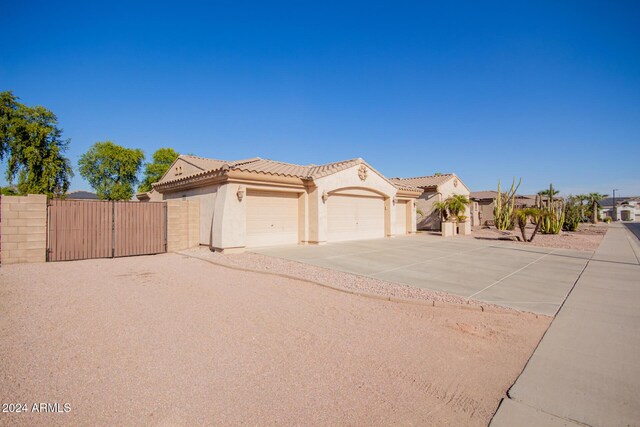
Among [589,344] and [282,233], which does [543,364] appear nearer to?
[589,344]

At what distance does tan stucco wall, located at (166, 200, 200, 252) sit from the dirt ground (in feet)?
20.6

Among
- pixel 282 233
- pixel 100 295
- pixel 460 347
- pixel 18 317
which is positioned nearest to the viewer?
pixel 460 347

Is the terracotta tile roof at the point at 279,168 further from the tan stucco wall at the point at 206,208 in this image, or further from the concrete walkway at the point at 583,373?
the concrete walkway at the point at 583,373

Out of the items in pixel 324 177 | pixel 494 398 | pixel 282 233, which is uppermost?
pixel 324 177

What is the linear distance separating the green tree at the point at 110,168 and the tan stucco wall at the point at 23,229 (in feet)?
106

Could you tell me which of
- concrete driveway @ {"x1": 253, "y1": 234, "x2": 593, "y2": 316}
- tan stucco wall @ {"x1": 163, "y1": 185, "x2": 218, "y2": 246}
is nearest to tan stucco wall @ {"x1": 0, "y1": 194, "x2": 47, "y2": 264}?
tan stucco wall @ {"x1": 163, "y1": 185, "x2": 218, "y2": 246}

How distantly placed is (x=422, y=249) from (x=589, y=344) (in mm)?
9477

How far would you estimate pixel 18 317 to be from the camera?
16.9ft

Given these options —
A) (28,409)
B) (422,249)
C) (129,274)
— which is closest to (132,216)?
(129,274)

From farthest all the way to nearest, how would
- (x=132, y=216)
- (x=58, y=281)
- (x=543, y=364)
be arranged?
(x=132, y=216)
(x=58, y=281)
(x=543, y=364)

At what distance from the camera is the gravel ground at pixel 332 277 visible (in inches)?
255

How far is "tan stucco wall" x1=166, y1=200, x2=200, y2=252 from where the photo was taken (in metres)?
13.0

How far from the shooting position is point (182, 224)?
1339 cm

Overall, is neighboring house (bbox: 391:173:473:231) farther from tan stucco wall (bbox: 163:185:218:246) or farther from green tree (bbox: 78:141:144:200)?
green tree (bbox: 78:141:144:200)
